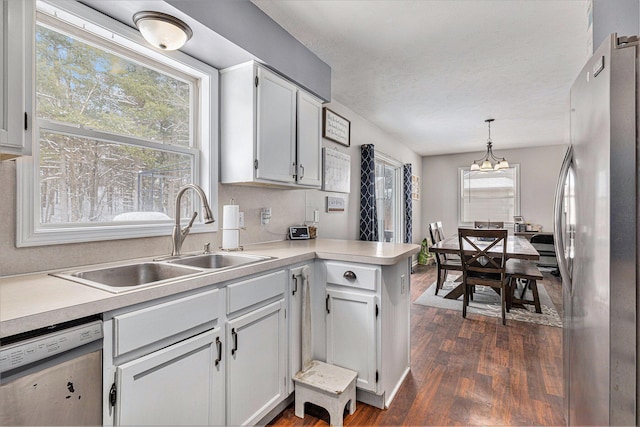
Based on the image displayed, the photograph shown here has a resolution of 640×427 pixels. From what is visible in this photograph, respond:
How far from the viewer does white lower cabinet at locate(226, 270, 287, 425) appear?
1.46 m

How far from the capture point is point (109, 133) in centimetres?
164

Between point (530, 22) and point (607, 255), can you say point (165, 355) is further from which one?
point (530, 22)

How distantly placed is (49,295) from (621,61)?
191 cm

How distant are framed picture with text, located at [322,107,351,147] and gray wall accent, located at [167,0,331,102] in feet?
1.75

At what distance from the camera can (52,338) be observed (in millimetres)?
860

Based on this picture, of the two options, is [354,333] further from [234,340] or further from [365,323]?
[234,340]

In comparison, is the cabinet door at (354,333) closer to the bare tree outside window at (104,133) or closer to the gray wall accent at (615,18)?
the bare tree outside window at (104,133)

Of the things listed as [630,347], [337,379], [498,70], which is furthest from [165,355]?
[498,70]

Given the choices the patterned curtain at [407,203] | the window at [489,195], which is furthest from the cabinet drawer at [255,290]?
the window at [489,195]

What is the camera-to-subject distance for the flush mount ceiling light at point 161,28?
58.4 inches

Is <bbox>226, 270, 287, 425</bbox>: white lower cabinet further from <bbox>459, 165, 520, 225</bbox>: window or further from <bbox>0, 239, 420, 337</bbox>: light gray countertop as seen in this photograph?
<bbox>459, 165, 520, 225</bbox>: window

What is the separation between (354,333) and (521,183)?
19.7 feet

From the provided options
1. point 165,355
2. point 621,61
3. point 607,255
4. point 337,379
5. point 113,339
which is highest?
point 621,61

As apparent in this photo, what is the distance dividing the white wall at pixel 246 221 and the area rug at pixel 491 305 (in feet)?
4.28
